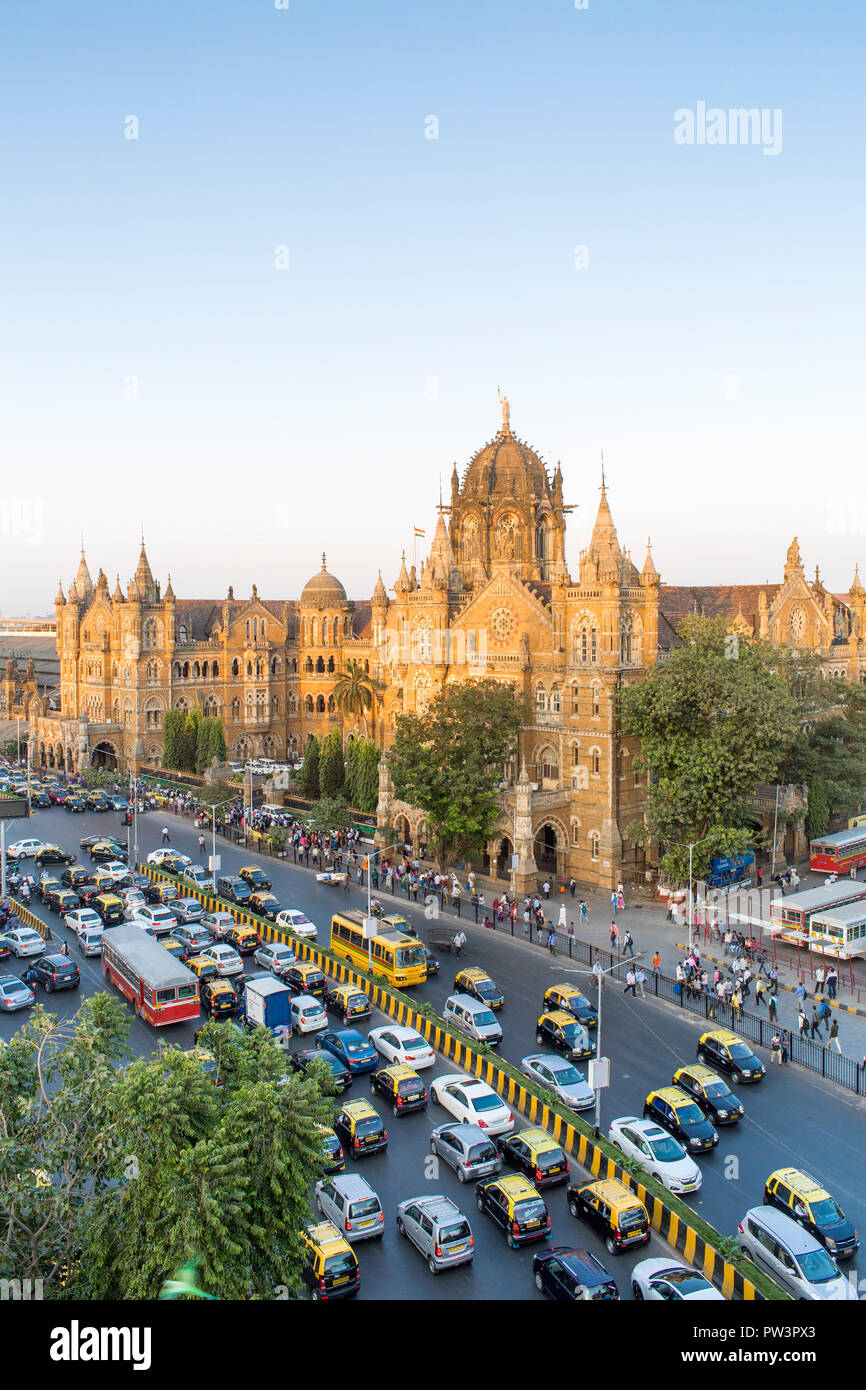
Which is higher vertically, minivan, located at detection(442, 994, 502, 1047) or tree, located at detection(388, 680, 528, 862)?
tree, located at detection(388, 680, 528, 862)

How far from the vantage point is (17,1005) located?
3762 centimetres

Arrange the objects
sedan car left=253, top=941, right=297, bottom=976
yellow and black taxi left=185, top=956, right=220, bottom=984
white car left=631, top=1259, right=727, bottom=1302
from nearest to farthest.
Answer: white car left=631, top=1259, right=727, bottom=1302
yellow and black taxi left=185, top=956, right=220, bottom=984
sedan car left=253, top=941, right=297, bottom=976

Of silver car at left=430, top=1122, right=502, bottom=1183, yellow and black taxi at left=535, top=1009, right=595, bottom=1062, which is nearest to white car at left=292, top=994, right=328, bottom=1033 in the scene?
yellow and black taxi at left=535, top=1009, right=595, bottom=1062

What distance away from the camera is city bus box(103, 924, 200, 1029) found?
35.7 meters

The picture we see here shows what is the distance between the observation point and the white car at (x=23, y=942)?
44250mm

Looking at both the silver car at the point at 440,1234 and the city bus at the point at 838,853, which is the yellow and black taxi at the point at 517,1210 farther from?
the city bus at the point at 838,853

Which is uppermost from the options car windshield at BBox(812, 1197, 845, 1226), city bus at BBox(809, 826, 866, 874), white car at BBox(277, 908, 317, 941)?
city bus at BBox(809, 826, 866, 874)

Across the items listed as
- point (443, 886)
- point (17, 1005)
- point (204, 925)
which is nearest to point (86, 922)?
point (204, 925)

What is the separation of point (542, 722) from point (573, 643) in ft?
16.9

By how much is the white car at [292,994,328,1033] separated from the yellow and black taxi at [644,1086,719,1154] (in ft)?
38.6

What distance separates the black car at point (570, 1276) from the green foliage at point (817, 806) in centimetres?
4194

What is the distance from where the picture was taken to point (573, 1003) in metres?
36.8

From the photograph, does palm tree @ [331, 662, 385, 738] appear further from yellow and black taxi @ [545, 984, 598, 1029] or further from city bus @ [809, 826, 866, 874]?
yellow and black taxi @ [545, 984, 598, 1029]

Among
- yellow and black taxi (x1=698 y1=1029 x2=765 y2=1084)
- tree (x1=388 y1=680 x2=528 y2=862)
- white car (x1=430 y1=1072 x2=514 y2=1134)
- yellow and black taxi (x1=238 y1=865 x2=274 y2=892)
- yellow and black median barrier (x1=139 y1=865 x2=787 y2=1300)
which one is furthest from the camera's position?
yellow and black taxi (x1=238 y1=865 x2=274 y2=892)
